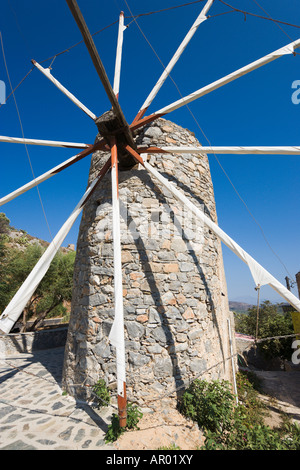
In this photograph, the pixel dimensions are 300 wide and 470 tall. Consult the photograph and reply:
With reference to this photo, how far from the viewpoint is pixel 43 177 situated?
426 centimetres

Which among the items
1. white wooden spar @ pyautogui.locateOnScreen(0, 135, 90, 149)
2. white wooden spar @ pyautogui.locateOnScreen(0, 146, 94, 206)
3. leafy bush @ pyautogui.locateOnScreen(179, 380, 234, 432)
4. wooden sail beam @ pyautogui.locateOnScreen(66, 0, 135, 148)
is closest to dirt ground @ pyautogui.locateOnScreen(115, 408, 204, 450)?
leafy bush @ pyautogui.locateOnScreen(179, 380, 234, 432)

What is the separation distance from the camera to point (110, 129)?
409cm

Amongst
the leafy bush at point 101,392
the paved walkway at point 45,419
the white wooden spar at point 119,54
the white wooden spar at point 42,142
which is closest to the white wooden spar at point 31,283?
the white wooden spar at point 42,142

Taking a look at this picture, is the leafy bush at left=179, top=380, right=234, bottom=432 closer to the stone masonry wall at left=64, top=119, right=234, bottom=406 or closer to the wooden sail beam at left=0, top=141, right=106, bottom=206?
the stone masonry wall at left=64, top=119, right=234, bottom=406

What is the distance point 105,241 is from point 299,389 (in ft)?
31.1

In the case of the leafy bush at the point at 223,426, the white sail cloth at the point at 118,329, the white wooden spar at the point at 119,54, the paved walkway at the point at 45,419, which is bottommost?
the paved walkway at the point at 45,419

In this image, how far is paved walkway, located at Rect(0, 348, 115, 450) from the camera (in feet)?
8.92

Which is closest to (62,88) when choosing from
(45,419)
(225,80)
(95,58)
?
(95,58)

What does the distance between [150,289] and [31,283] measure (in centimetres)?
206

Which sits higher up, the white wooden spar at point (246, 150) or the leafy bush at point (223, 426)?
the white wooden spar at point (246, 150)

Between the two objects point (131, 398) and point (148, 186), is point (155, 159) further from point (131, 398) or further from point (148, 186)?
point (131, 398)

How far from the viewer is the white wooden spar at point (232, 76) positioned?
3.51m

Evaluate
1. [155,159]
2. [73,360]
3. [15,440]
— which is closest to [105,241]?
[155,159]

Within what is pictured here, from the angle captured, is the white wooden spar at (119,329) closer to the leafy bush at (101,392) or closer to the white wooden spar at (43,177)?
the leafy bush at (101,392)
